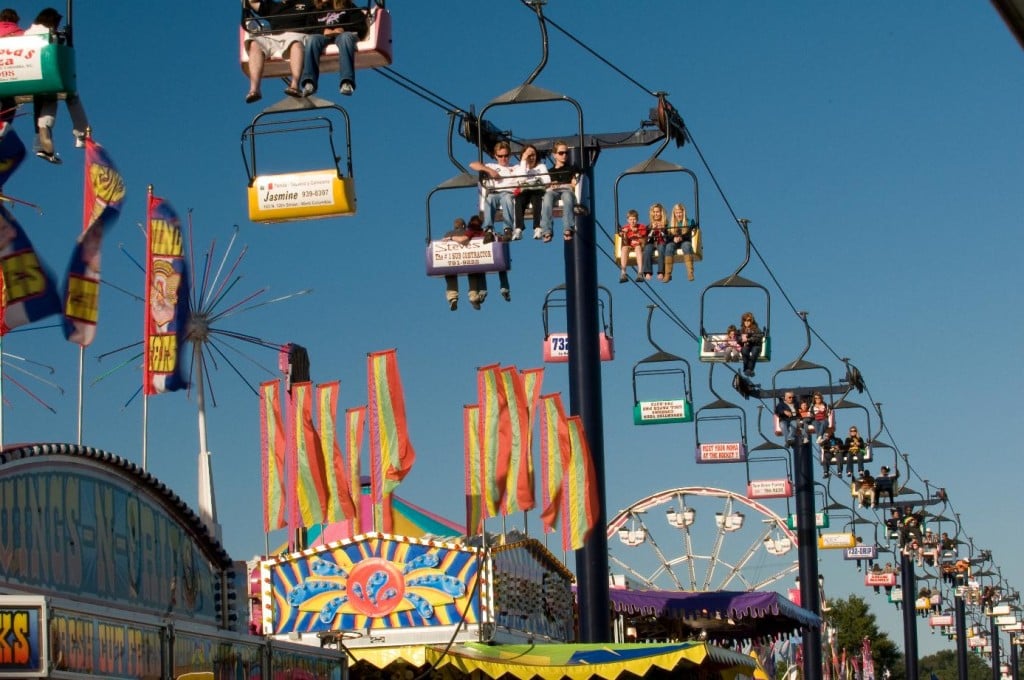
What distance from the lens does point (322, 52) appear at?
13.8 metres

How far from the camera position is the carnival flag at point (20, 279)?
46.0 feet

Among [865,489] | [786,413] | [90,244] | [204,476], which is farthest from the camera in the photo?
[865,489]

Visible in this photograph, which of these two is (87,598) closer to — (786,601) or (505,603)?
(505,603)

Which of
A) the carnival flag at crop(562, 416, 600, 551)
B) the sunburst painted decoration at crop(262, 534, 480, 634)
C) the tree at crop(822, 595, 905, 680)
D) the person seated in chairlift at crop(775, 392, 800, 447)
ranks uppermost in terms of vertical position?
the person seated in chairlift at crop(775, 392, 800, 447)

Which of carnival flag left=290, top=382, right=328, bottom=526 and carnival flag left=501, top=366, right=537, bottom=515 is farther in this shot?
carnival flag left=290, top=382, right=328, bottom=526

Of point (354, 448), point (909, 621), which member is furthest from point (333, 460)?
point (909, 621)

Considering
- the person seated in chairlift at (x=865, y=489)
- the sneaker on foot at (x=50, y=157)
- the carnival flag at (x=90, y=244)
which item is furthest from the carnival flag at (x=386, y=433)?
the person seated in chairlift at (x=865, y=489)

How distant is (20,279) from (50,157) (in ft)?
8.06

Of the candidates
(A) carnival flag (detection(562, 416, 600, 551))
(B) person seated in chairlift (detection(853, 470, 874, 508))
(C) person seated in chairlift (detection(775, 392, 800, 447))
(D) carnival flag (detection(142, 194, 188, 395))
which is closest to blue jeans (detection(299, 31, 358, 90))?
(D) carnival flag (detection(142, 194, 188, 395))

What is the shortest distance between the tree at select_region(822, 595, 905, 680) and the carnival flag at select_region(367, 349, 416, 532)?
92.5 metres

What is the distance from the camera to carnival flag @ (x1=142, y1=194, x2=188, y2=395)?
20469 mm

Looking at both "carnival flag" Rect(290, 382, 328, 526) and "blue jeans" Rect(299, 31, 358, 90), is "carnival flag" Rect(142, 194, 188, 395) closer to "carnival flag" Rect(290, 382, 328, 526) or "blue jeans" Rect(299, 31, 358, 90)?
"carnival flag" Rect(290, 382, 328, 526)

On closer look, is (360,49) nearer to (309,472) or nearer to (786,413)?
(309,472)

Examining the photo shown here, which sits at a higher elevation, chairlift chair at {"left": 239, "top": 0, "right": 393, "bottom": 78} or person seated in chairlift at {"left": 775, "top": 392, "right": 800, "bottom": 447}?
chairlift chair at {"left": 239, "top": 0, "right": 393, "bottom": 78}
